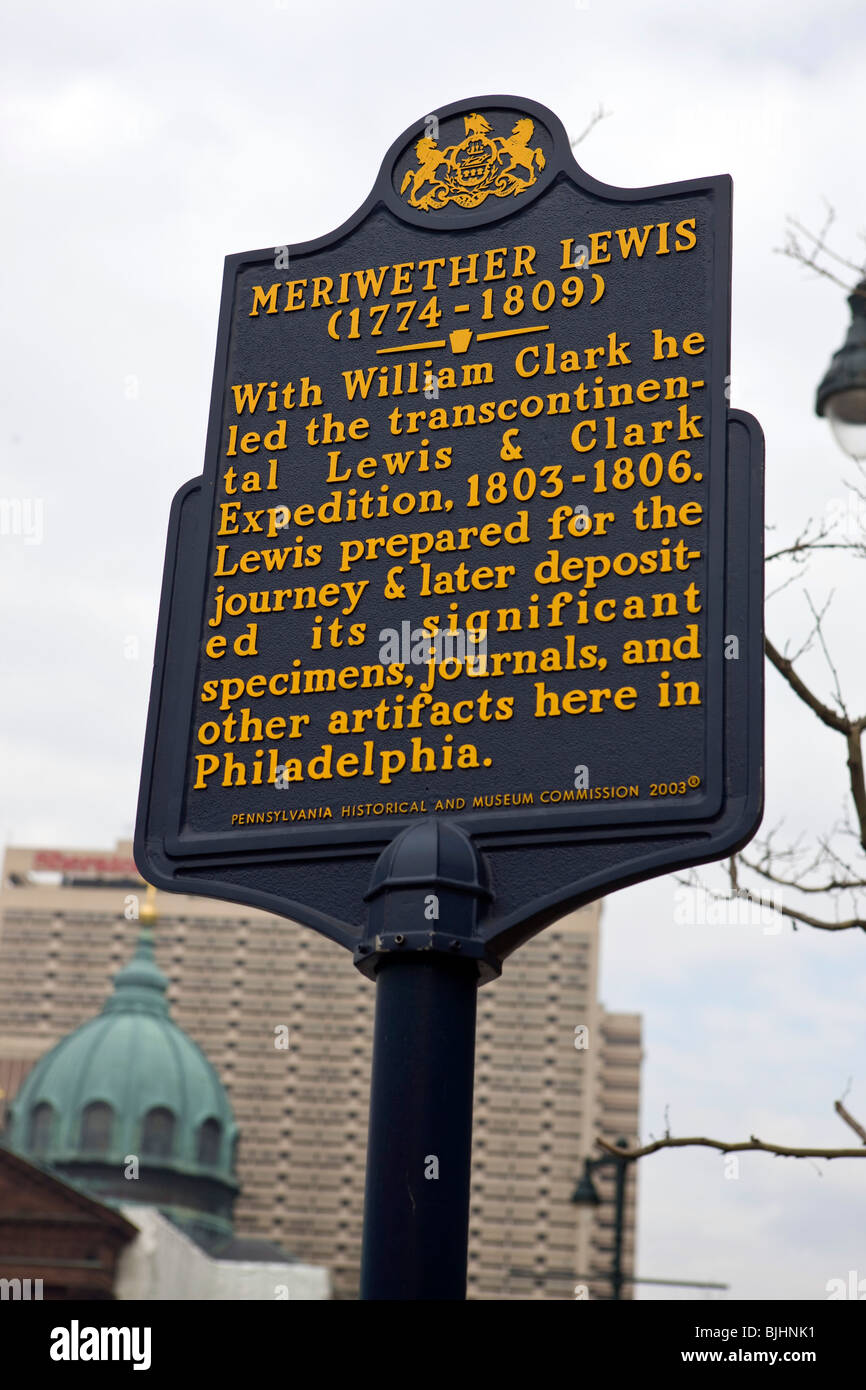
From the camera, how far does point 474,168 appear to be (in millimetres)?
9383

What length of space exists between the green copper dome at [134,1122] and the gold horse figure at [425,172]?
215 feet

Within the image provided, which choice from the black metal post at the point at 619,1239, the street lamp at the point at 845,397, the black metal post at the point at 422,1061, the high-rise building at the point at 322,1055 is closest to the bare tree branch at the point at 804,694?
the street lamp at the point at 845,397

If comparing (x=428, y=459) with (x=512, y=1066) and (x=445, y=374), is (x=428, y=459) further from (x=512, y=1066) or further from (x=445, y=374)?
(x=512, y=1066)

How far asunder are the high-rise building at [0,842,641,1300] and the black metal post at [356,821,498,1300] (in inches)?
3782

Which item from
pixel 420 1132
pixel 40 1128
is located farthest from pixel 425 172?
pixel 40 1128

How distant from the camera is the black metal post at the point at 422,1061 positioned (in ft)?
24.6

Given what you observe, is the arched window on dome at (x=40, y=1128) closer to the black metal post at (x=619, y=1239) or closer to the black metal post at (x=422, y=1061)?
the black metal post at (x=619, y=1239)

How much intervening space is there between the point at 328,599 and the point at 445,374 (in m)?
1.20

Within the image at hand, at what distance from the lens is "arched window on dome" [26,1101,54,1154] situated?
7306cm

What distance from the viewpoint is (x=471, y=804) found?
8047 mm

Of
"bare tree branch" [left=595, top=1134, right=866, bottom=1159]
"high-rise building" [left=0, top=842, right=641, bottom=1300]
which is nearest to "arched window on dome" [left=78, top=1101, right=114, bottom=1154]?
"high-rise building" [left=0, top=842, right=641, bottom=1300]

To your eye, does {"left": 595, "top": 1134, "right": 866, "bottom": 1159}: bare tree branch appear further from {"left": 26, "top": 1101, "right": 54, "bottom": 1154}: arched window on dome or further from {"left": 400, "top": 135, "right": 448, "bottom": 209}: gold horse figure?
{"left": 26, "top": 1101, "right": 54, "bottom": 1154}: arched window on dome

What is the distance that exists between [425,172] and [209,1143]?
2703 inches
